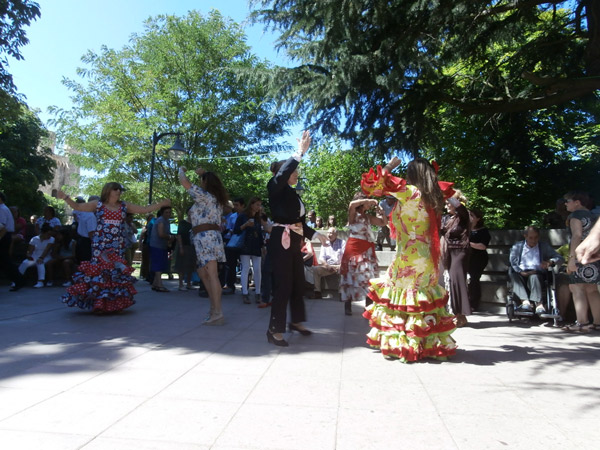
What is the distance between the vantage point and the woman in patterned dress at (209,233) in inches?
238

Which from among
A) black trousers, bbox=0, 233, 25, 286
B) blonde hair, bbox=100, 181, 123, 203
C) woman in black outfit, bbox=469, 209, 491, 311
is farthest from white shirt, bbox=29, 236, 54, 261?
woman in black outfit, bbox=469, 209, 491, 311

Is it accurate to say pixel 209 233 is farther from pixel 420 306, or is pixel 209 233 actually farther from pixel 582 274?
pixel 582 274

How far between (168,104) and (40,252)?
609 inches

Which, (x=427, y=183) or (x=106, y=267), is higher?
(x=427, y=183)

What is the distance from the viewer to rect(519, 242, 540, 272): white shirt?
7136mm

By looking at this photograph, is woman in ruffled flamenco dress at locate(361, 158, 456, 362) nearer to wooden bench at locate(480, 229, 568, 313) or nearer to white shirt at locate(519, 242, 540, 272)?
white shirt at locate(519, 242, 540, 272)

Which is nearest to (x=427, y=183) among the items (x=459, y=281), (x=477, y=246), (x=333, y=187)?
(x=459, y=281)

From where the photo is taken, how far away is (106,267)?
21.5 feet

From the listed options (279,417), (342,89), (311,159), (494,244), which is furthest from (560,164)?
(311,159)

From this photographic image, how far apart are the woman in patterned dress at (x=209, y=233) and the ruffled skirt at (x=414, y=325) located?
90.9 inches

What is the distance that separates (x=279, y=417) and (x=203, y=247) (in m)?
3.69

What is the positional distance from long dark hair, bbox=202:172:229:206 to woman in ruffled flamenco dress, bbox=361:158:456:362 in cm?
251

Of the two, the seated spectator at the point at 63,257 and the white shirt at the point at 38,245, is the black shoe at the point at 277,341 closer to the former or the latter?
the seated spectator at the point at 63,257

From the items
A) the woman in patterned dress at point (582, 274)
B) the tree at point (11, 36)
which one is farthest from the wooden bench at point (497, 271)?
the tree at point (11, 36)
